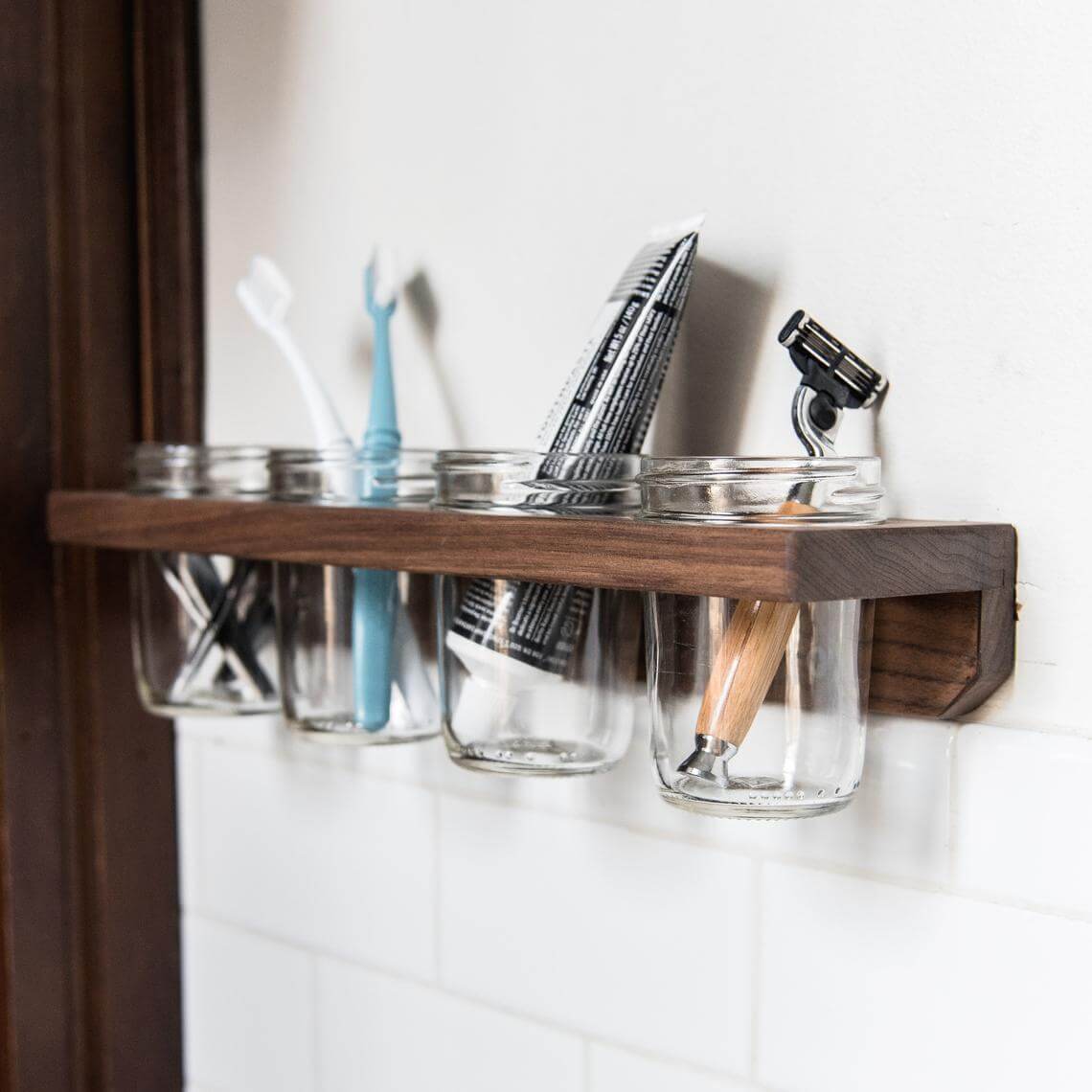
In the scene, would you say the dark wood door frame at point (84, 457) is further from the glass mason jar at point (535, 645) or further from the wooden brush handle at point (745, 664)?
the wooden brush handle at point (745, 664)

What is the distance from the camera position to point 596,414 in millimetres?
526

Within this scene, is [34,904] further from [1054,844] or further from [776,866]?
[1054,844]

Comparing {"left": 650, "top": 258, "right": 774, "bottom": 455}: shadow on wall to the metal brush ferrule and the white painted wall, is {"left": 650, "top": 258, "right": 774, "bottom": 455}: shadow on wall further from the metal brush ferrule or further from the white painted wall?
the metal brush ferrule

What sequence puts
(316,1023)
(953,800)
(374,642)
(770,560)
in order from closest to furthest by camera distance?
(770,560)
(953,800)
(374,642)
(316,1023)

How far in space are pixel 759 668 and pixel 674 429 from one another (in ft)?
0.52

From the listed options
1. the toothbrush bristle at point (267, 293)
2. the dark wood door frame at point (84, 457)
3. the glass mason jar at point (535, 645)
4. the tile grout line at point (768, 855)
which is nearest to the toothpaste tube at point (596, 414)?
the glass mason jar at point (535, 645)

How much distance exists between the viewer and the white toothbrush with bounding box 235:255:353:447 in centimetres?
66

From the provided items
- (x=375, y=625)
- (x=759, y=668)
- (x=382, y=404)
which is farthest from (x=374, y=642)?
(x=759, y=668)

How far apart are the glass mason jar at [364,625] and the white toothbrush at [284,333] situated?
3cm

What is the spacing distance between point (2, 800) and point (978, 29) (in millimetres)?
619

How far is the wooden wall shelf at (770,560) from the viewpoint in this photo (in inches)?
15.8

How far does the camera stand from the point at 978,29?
1.56 feet

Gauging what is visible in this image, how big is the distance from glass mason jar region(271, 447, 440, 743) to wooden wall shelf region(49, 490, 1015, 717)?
43 millimetres

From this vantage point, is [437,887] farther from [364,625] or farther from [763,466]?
[763,466]
